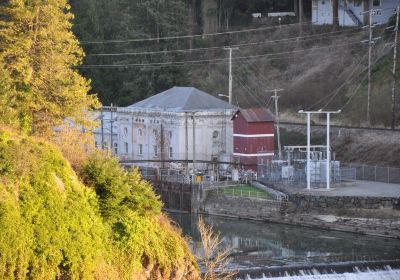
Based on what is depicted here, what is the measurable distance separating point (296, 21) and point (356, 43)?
42.2 ft

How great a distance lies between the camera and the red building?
61.5 m

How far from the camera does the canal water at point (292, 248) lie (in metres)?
39.6

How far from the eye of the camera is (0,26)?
117 ft

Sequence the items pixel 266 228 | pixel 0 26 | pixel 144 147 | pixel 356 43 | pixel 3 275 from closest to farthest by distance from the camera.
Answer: pixel 3 275
pixel 0 26
pixel 266 228
pixel 144 147
pixel 356 43

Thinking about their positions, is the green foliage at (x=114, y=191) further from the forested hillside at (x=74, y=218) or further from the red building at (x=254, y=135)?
the red building at (x=254, y=135)

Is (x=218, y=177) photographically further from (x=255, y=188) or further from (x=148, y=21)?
(x=148, y=21)

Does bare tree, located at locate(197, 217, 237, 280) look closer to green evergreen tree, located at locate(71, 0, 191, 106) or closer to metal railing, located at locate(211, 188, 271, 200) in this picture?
metal railing, located at locate(211, 188, 271, 200)

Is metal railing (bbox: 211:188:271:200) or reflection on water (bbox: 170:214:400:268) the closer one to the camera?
reflection on water (bbox: 170:214:400:268)

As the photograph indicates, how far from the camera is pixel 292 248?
148 ft

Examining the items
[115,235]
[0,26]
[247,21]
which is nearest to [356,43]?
[247,21]

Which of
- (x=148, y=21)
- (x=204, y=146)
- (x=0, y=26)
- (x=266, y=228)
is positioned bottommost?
(x=266, y=228)

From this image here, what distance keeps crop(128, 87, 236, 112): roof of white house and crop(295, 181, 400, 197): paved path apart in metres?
13.9

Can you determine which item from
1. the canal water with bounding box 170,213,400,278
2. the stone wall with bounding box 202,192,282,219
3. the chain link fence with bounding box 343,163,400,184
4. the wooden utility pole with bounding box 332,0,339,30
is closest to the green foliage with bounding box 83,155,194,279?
the canal water with bounding box 170,213,400,278

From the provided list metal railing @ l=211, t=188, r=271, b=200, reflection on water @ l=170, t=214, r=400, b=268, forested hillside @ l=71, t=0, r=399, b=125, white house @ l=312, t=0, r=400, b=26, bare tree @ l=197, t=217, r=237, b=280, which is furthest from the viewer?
white house @ l=312, t=0, r=400, b=26
